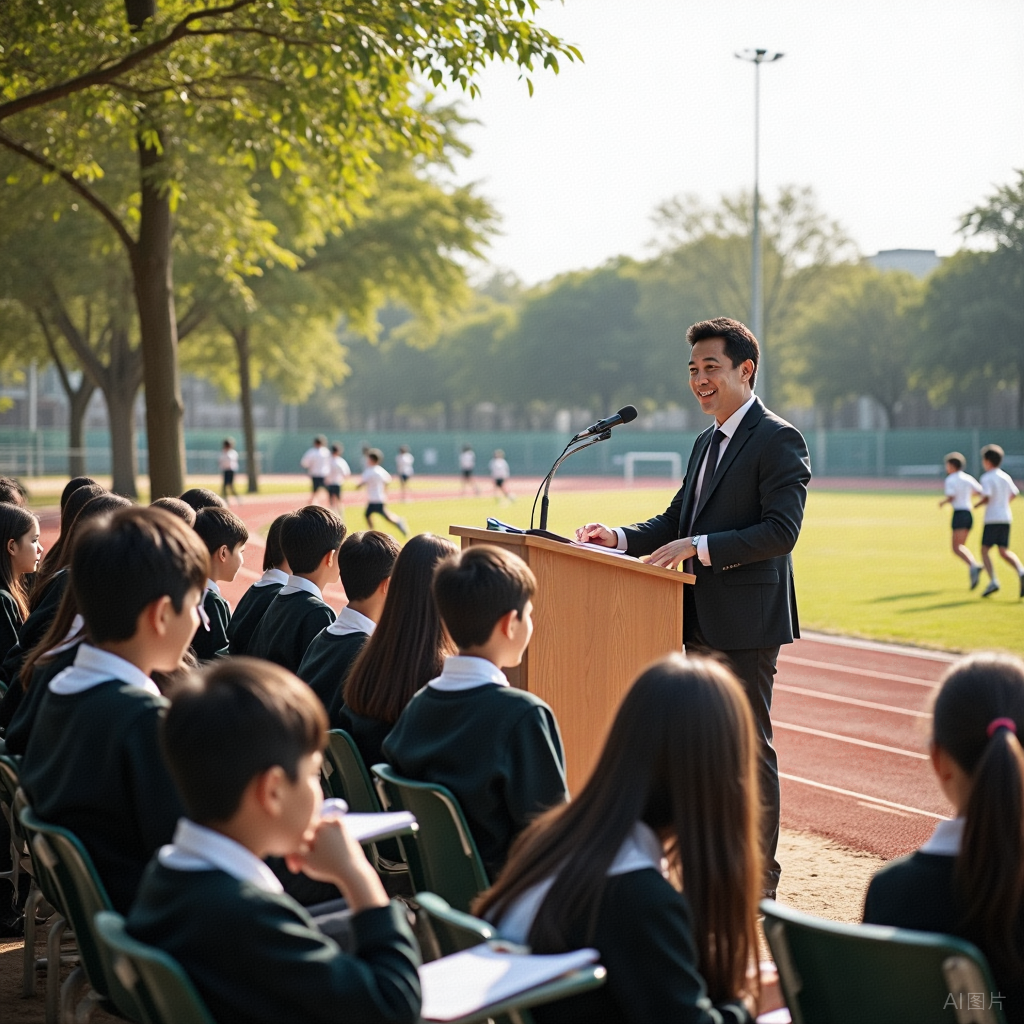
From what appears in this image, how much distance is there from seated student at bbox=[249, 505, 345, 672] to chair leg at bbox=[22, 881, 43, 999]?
1384 mm

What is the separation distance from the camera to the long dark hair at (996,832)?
2.19 m

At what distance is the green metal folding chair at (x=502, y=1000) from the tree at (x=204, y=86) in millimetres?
8170

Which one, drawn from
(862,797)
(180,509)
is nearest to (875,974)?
(180,509)

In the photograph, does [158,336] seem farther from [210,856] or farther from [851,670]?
[210,856]

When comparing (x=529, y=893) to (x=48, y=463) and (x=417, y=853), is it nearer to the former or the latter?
(x=417, y=853)

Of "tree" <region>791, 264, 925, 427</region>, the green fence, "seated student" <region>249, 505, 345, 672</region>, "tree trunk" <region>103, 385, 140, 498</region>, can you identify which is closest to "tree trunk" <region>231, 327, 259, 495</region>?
"tree trunk" <region>103, 385, 140, 498</region>

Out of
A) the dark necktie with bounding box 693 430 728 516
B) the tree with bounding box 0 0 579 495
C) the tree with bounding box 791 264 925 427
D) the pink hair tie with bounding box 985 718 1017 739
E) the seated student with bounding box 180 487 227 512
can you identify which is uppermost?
the tree with bounding box 791 264 925 427

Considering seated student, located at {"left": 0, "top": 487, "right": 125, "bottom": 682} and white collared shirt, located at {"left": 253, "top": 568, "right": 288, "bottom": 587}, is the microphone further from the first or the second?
seated student, located at {"left": 0, "top": 487, "right": 125, "bottom": 682}

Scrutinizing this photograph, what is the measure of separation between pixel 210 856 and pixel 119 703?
2.75ft

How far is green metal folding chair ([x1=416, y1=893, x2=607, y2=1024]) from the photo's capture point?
6.55ft

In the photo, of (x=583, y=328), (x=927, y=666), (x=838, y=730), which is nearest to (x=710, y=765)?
(x=838, y=730)

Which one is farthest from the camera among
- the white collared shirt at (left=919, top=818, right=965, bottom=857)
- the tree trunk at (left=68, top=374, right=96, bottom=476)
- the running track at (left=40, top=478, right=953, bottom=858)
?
the tree trunk at (left=68, top=374, right=96, bottom=476)

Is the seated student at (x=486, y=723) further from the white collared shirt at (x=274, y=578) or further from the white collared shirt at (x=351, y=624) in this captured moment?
the white collared shirt at (x=274, y=578)

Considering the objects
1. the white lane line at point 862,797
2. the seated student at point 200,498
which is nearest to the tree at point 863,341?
the white lane line at point 862,797
